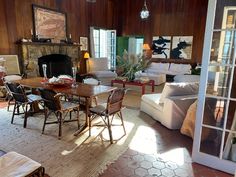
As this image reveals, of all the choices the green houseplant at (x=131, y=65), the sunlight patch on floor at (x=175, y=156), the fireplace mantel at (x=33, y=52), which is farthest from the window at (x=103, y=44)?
the sunlight patch on floor at (x=175, y=156)

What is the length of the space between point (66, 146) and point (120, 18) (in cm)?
749

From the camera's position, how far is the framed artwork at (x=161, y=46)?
8.24 meters

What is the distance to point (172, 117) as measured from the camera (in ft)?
10.1

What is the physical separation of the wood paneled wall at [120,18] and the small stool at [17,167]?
433 centimetres

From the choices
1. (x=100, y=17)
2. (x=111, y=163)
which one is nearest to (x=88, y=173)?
(x=111, y=163)

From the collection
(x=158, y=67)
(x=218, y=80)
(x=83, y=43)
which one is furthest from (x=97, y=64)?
(x=218, y=80)

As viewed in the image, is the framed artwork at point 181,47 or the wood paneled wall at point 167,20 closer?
the wood paneled wall at point 167,20

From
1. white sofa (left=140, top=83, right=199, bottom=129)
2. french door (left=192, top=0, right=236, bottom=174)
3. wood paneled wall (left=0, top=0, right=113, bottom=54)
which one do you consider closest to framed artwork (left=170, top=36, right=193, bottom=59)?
wood paneled wall (left=0, top=0, right=113, bottom=54)

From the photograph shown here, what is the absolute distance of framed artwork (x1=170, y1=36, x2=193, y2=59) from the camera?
7.88 m

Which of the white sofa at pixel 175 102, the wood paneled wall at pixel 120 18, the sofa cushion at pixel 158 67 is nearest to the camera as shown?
the white sofa at pixel 175 102

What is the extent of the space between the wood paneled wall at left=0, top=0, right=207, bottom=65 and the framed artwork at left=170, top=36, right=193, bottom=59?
169 millimetres

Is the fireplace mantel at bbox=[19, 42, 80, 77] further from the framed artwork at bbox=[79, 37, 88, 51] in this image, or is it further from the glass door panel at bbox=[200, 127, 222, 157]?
the glass door panel at bbox=[200, 127, 222, 157]

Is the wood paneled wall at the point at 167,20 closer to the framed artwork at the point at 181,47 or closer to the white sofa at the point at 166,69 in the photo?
the framed artwork at the point at 181,47

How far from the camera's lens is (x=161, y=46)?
8367 millimetres
